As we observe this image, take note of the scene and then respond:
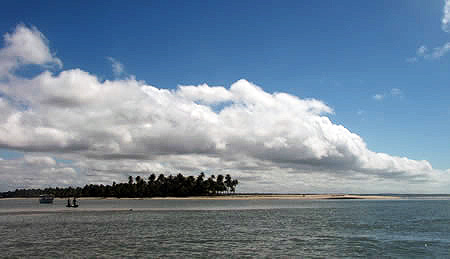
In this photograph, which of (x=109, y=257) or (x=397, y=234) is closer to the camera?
(x=109, y=257)

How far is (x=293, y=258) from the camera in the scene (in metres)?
38.9

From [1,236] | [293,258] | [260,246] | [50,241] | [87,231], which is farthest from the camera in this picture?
[87,231]

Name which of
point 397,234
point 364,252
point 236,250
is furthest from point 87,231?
point 397,234

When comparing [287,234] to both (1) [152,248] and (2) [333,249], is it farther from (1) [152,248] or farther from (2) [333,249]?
(1) [152,248]

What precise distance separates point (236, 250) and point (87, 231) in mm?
31437

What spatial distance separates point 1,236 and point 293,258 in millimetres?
44165

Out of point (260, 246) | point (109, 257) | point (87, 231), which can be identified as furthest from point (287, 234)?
point (87, 231)

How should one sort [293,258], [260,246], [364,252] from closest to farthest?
[293,258] < [364,252] < [260,246]

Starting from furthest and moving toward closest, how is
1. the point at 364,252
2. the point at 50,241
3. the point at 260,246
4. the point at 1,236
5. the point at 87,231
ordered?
the point at 87,231 < the point at 1,236 < the point at 50,241 < the point at 260,246 < the point at 364,252

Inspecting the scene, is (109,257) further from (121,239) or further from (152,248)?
(121,239)

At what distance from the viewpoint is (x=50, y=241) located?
51438 millimetres

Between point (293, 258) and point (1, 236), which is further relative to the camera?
point (1, 236)

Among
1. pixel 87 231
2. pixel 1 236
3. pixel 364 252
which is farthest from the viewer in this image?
pixel 87 231

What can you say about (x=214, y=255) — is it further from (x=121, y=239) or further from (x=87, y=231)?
(x=87, y=231)
